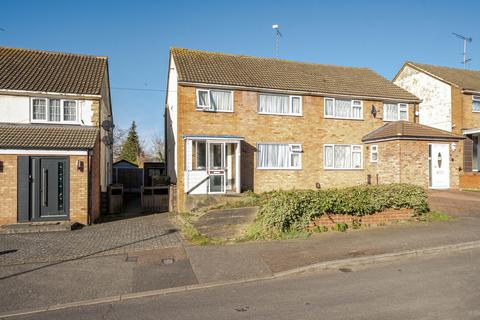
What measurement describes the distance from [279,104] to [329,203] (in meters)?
8.93

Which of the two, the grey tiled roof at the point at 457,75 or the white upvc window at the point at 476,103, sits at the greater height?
the grey tiled roof at the point at 457,75

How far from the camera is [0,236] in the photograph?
11.0 m

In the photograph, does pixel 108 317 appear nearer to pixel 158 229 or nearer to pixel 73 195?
pixel 158 229

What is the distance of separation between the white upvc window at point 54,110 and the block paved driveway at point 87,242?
496cm

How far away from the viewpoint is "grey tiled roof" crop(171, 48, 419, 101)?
685 inches

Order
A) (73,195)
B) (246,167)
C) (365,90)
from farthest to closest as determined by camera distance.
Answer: (365,90) < (246,167) < (73,195)

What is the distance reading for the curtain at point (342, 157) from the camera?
18953 mm

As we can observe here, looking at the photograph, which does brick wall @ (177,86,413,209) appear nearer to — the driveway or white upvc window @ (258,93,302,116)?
white upvc window @ (258,93,302,116)

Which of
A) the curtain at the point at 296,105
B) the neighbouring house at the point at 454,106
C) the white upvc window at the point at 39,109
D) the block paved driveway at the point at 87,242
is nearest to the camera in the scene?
the block paved driveway at the point at 87,242

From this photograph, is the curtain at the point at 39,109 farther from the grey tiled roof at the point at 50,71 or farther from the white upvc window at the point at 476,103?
the white upvc window at the point at 476,103

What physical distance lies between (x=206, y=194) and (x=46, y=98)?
7.52 m

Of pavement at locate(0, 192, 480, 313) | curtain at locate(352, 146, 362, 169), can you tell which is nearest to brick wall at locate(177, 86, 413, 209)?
curtain at locate(352, 146, 362, 169)

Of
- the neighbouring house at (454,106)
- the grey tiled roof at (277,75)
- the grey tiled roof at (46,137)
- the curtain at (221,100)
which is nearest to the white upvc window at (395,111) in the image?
the grey tiled roof at (277,75)

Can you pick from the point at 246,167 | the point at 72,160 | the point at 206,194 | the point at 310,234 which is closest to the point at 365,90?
the point at 246,167
